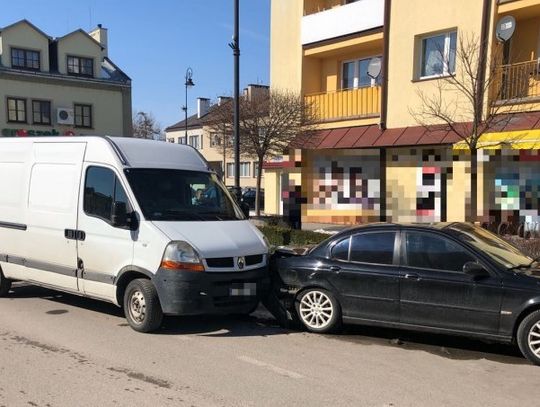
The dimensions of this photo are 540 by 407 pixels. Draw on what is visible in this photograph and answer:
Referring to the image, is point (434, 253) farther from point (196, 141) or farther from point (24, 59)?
point (196, 141)

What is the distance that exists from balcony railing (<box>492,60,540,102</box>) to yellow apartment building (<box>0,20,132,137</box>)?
31.0m

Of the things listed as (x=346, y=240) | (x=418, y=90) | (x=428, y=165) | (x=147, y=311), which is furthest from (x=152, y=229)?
(x=418, y=90)

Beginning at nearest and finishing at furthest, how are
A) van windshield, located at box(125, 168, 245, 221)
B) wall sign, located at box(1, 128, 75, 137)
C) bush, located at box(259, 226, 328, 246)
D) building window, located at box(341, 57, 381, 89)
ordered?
van windshield, located at box(125, 168, 245, 221), bush, located at box(259, 226, 328, 246), building window, located at box(341, 57, 381, 89), wall sign, located at box(1, 128, 75, 137)

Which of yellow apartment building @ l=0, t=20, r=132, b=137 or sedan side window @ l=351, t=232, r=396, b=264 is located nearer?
sedan side window @ l=351, t=232, r=396, b=264

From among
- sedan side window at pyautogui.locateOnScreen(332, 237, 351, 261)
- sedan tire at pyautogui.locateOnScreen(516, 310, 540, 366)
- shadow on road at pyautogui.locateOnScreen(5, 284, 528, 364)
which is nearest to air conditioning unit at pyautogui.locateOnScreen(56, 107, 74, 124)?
shadow on road at pyautogui.locateOnScreen(5, 284, 528, 364)

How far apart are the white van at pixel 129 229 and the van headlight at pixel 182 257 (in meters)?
0.01

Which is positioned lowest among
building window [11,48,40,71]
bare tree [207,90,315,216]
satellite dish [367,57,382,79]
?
bare tree [207,90,315,216]

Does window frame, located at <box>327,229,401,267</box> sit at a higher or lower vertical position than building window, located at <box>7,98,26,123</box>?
lower

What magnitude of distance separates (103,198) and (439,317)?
173 inches

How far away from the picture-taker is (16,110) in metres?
38.3

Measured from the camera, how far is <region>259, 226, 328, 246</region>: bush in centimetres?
1286

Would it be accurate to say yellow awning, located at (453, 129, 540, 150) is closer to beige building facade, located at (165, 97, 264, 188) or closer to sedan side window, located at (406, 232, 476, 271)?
sedan side window, located at (406, 232, 476, 271)

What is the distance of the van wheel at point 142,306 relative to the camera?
676 centimetres

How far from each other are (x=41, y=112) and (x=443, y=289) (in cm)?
3829
